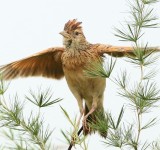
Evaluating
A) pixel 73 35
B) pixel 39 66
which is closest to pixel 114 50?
pixel 73 35

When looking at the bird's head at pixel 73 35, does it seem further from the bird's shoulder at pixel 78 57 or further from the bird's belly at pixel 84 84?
the bird's belly at pixel 84 84

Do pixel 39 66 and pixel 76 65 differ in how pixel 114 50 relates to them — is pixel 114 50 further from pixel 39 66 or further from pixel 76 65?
pixel 39 66

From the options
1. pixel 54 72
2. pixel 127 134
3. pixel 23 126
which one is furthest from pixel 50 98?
pixel 54 72

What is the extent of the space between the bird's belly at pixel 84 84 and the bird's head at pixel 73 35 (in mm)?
233

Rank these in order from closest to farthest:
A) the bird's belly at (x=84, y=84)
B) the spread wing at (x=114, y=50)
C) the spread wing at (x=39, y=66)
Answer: the spread wing at (x=114, y=50), the spread wing at (x=39, y=66), the bird's belly at (x=84, y=84)

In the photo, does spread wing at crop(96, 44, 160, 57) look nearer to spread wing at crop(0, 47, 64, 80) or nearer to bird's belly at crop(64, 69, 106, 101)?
bird's belly at crop(64, 69, 106, 101)

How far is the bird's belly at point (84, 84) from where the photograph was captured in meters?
4.11

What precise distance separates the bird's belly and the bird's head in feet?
0.76

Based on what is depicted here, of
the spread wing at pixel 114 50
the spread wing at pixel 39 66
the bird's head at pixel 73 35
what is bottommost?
the spread wing at pixel 39 66

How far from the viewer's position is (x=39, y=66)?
14.4ft

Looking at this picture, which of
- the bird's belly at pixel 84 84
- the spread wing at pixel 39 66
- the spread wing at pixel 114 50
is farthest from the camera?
the bird's belly at pixel 84 84

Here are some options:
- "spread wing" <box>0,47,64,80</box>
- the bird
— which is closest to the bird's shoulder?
the bird

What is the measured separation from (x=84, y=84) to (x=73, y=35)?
1.34 feet

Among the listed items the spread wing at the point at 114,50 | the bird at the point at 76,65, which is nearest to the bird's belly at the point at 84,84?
the bird at the point at 76,65
